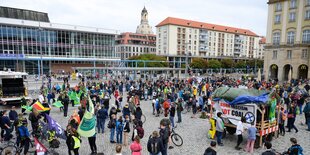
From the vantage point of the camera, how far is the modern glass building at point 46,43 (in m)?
48.8

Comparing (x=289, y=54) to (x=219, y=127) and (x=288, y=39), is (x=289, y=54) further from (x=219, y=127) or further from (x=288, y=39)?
(x=219, y=127)

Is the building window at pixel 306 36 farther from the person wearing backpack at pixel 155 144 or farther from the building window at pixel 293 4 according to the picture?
the person wearing backpack at pixel 155 144

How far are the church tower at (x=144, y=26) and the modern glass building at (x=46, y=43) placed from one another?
228 ft

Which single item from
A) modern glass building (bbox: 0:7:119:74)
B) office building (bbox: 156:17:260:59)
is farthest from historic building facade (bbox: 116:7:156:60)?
modern glass building (bbox: 0:7:119:74)

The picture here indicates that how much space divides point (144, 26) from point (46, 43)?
3361 inches

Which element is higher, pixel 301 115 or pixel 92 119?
pixel 92 119

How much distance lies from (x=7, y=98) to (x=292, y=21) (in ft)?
168

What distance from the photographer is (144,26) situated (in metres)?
133

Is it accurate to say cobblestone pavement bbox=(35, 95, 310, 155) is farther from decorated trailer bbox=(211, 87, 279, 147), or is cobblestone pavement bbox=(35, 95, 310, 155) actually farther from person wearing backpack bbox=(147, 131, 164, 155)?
person wearing backpack bbox=(147, 131, 164, 155)

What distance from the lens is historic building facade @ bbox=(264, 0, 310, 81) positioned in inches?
1668

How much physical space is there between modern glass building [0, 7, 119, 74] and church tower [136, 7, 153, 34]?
69.4m

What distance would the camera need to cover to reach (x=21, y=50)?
5103cm

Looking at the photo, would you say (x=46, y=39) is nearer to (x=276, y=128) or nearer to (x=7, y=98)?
(x=7, y=98)

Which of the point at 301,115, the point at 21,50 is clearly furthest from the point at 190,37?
the point at 301,115
